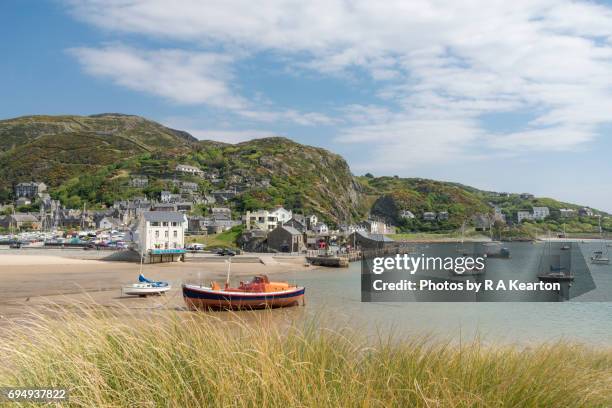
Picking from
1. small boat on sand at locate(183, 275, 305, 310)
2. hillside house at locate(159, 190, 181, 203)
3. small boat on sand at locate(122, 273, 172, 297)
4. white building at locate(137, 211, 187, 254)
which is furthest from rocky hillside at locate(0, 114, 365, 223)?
small boat on sand at locate(183, 275, 305, 310)

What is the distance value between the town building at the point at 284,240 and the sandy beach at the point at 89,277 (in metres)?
16.0

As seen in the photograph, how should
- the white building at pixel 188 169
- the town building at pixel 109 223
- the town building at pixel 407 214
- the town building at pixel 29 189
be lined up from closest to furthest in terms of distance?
the town building at pixel 109 223 < the white building at pixel 188 169 < the town building at pixel 29 189 < the town building at pixel 407 214

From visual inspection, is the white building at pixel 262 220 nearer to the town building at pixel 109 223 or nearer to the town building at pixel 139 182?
the town building at pixel 109 223

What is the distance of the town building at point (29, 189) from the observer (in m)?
158

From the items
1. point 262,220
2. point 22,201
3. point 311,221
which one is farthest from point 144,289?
point 22,201

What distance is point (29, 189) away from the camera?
523ft

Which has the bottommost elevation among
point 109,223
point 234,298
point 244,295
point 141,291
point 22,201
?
point 141,291

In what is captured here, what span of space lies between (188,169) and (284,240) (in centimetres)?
7928

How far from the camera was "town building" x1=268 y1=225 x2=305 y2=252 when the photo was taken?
82000 mm

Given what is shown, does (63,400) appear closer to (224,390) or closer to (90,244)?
(224,390)

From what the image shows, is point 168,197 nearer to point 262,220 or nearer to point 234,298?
point 262,220

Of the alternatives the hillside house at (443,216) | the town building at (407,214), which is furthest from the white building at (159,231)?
the hillside house at (443,216)

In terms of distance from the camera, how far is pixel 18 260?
51781mm

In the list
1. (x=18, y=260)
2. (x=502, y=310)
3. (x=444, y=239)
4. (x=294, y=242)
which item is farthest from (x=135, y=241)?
(x=444, y=239)
